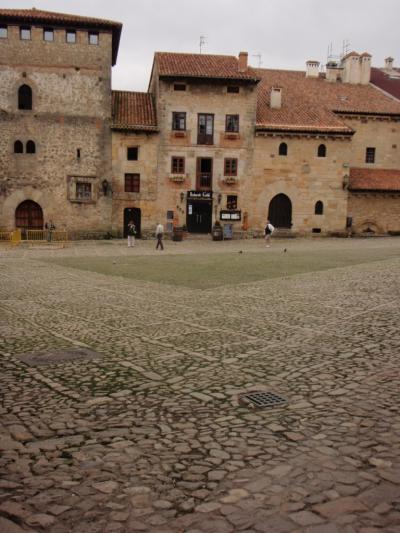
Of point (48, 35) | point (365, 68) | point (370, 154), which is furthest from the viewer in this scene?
point (365, 68)

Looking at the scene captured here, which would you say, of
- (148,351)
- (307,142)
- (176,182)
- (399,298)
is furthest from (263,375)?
(307,142)

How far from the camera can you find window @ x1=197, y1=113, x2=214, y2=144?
3670cm

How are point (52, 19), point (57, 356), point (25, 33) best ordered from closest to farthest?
point (57, 356), point (52, 19), point (25, 33)

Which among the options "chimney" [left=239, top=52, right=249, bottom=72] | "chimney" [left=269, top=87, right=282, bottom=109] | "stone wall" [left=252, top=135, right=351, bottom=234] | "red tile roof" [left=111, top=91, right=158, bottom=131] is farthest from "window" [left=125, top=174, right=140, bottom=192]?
"chimney" [left=269, top=87, right=282, bottom=109]

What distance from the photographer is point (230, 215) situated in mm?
37062

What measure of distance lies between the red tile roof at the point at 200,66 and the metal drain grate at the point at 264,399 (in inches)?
1285

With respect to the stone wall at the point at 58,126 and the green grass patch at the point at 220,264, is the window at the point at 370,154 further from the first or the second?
the stone wall at the point at 58,126

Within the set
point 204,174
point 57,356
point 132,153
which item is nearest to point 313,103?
point 204,174

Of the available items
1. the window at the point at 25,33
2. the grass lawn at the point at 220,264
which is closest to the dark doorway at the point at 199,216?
the grass lawn at the point at 220,264

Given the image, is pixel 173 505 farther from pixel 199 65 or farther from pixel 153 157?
pixel 199 65

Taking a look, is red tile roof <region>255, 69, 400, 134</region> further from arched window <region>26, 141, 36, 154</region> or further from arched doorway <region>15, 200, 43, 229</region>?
arched doorway <region>15, 200, 43, 229</region>

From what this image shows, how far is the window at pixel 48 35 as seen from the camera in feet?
114

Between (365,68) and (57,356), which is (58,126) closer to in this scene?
(365,68)

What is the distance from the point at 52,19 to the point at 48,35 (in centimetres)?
115
